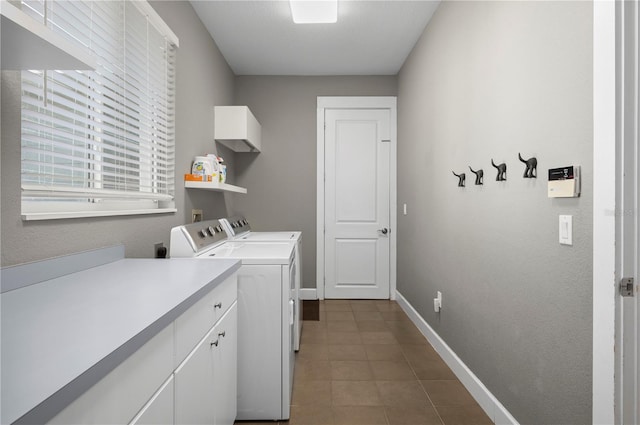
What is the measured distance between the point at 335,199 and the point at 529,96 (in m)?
2.76

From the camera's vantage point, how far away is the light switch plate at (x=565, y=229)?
125cm

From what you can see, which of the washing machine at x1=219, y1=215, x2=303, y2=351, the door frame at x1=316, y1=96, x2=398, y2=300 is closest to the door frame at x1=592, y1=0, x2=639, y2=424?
the washing machine at x1=219, y1=215, x2=303, y2=351

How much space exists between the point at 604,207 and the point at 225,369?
153 centimetres

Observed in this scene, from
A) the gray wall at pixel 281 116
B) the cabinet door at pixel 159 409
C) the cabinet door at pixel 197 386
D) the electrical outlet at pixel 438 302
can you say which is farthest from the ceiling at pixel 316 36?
the cabinet door at pixel 159 409

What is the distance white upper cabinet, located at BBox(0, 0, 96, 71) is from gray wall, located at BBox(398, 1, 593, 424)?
1.58m

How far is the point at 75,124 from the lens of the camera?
1387 mm

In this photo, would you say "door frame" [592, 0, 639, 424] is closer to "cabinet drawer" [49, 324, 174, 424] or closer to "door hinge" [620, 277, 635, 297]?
"door hinge" [620, 277, 635, 297]

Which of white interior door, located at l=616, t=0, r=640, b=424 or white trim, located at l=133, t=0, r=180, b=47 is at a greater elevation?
white trim, located at l=133, t=0, r=180, b=47

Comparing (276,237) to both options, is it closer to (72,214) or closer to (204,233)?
(204,233)

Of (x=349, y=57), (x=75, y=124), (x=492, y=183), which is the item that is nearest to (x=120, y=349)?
(x=75, y=124)

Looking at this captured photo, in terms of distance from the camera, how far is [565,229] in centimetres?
127

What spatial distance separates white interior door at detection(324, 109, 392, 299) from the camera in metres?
4.12

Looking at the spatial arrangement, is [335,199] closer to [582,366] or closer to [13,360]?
[582,366]

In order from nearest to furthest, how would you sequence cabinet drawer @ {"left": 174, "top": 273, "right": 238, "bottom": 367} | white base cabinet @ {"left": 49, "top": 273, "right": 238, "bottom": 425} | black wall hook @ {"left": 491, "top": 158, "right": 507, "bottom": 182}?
white base cabinet @ {"left": 49, "top": 273, "right": 238, "bottom": 425}, cabinet drawer @ {"left": 174, "top": 273, "right": 238, "bottom": 367}, black wall hook @ {"left": 491, "top": 158, "right": 507, "bottom": 182}
